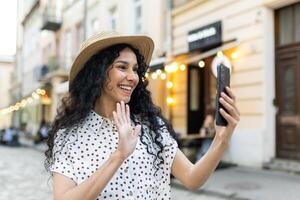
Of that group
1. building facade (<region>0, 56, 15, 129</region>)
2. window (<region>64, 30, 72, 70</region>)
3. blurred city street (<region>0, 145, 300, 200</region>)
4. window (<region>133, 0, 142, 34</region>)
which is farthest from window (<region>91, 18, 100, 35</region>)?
building facade (<region>0, 56, 15, 129</region>)

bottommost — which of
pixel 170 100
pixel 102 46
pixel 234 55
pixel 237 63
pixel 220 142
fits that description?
pixel 220 142

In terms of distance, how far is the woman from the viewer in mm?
1851

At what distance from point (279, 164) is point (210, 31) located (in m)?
4.19

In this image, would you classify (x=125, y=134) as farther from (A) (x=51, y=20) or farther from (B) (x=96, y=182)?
(A) (x=51, y=20)

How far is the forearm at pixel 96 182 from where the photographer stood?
168cm

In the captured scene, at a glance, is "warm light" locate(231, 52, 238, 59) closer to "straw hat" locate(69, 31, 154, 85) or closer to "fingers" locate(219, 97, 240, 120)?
"straw hat" locate(69, 31, 154, 85)

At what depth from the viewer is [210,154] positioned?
2.02 metres

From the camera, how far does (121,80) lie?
197cm

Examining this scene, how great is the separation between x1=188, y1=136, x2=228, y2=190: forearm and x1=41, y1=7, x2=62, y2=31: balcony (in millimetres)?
27156

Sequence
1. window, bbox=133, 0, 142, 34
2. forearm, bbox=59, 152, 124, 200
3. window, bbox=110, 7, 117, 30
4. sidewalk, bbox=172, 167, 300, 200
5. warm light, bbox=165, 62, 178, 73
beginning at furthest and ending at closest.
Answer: window, bbox=110, 7, 117, 30 < window, bbox=133, 0, 142, 34 < warm light, bbox=165, 62, 178, 73 < sidewalk, bbox=172, 167, 300, 200 < forearm, bbox=59, 152, 124, 200

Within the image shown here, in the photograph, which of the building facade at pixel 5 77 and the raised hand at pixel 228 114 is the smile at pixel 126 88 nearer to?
the raised hand at pixel 228 114

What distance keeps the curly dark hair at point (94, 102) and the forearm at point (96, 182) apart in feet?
1.00

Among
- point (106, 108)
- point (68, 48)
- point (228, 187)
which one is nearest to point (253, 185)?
point (228, 187)

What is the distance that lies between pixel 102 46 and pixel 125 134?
0.49 meters
